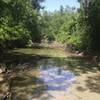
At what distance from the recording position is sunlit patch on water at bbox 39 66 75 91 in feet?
53.6

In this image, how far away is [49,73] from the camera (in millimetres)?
21484

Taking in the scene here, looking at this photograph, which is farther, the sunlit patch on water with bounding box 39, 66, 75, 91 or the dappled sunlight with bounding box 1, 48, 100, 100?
the sunlit patch on water with bounding box 39, 66, 75, 91

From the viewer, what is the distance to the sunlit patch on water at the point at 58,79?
643 inches

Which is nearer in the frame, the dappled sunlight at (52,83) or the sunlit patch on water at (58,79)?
the dappled sunlight at (52,83)

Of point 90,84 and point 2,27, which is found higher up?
point 2,27

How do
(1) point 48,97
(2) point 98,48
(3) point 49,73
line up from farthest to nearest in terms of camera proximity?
1. (2) point 98,48
2. (3) point 49,73
3. (1) point 48,97

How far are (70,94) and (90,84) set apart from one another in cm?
313

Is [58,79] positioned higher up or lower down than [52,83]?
lower down

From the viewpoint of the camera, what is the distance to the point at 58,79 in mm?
18984

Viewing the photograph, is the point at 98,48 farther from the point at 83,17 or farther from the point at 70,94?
the point at 70,94

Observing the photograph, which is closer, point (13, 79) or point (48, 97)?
point (48, 97)

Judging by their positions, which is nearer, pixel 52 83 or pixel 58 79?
pixel 52 83

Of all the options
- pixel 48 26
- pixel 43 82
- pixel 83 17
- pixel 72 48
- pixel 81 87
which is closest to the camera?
pixel 81 87

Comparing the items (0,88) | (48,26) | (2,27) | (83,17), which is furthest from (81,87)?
(48,26)
